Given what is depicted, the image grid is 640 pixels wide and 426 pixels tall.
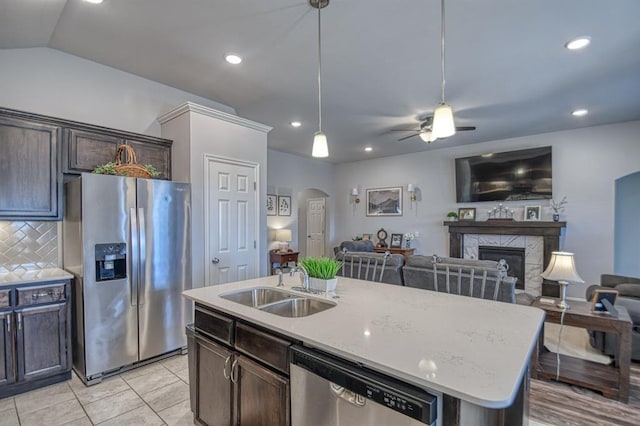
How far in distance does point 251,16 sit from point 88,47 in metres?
1.70

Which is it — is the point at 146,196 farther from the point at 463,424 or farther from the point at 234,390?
the point at 463,424

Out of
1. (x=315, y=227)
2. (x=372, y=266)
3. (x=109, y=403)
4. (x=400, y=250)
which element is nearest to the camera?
(x=109, y=403)

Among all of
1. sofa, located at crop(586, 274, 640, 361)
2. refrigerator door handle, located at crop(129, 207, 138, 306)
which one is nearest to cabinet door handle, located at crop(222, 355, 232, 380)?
refrigerator door handle, located at crop(129, 207, 138, 306)

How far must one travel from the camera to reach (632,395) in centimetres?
253

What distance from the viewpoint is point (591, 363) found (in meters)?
2.84

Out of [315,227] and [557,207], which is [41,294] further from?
[557,207]

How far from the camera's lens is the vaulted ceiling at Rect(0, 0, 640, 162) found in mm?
2346

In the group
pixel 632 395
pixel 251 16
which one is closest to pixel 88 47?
pixel 251 16

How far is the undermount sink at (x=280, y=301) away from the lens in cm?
195

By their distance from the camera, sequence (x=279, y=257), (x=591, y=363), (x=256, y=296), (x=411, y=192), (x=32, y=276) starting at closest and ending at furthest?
(x=256, y=296)
(x=32, y=276)
(x=591, y=363)
(x=279, y=257)
(x=411, y=192)

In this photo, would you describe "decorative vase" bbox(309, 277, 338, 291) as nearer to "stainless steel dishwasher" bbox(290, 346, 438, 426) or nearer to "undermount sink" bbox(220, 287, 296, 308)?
"undermount sink" bbox(220, 287, 296, 308)

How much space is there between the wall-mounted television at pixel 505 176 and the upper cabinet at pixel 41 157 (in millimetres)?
6032

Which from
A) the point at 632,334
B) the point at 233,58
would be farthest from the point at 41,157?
the point at 632,334

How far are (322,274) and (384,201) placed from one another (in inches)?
232
